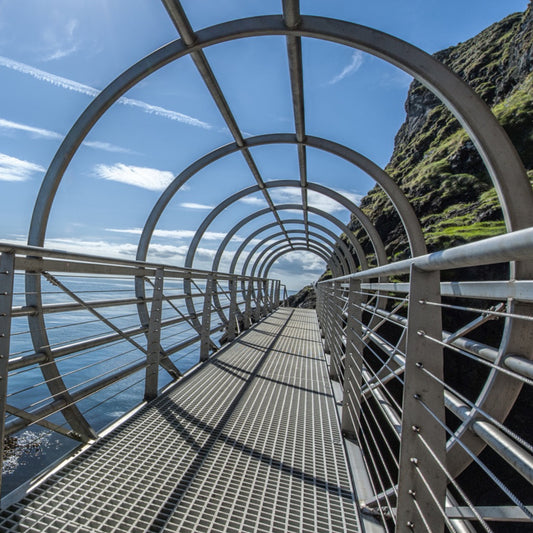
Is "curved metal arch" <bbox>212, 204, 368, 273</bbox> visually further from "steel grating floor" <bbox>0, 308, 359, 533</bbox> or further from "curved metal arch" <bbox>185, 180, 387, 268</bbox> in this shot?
"steel grating floor" <bbox>0, 308, 359, 533</bbox>

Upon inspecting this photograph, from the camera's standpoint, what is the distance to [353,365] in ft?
9.02

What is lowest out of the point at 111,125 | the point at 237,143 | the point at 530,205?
the point at 530,205

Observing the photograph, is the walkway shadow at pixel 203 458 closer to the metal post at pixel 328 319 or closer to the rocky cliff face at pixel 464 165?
the metal post at pixel 328 319

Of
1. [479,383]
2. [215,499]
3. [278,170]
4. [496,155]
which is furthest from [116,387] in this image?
[479,383]

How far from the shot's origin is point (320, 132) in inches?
256

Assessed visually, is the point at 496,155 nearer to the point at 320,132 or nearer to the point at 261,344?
the point at 320,132

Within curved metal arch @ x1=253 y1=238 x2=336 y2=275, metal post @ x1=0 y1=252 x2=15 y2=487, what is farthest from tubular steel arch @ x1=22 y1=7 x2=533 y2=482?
curved metal arch @ x1=253 y1=238 x2=336 y2=275

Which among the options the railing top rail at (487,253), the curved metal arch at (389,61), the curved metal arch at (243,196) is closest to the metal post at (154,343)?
the curved metal arch at (389,61)

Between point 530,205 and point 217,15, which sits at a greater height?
point 217,15

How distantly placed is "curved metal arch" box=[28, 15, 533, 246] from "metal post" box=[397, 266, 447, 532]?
1846mm

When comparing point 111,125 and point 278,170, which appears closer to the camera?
point 111,125

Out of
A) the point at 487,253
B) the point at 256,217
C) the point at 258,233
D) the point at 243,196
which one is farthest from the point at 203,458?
the point at 258,233

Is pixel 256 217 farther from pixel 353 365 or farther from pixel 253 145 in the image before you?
pixel 353 365

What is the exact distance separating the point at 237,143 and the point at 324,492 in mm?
5720
